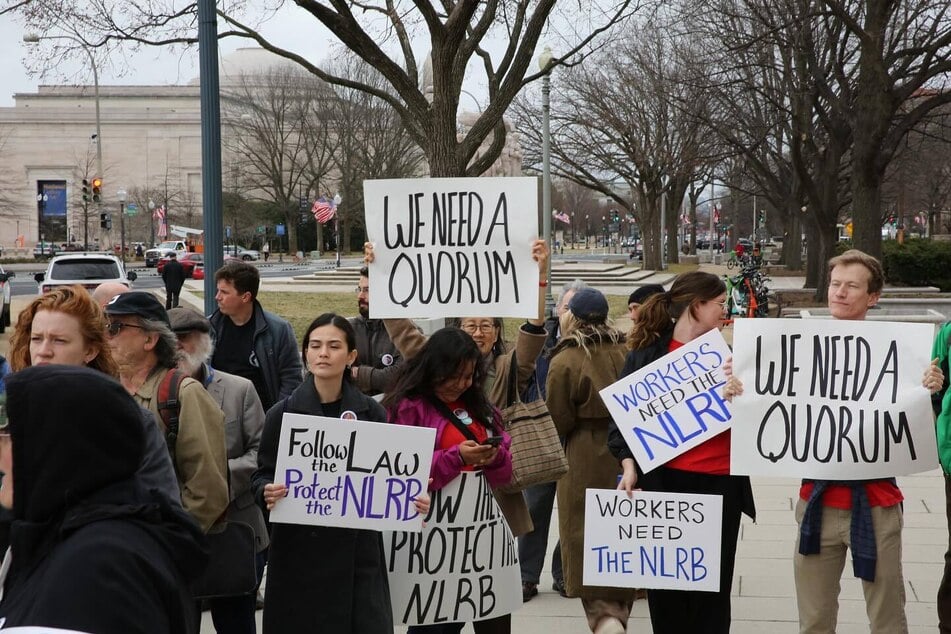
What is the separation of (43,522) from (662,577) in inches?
128

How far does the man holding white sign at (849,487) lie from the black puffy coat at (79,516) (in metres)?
3.10

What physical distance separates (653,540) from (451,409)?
110cm

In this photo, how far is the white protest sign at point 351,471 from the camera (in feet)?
13.8

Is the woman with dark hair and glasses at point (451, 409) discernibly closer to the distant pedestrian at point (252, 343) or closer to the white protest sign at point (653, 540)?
the white protest sign at point (653, 540)

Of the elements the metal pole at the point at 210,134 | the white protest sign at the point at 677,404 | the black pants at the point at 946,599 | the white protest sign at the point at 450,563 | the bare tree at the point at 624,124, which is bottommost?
the black pants at the point at 946,599

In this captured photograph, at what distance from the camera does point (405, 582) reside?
4.61 metres

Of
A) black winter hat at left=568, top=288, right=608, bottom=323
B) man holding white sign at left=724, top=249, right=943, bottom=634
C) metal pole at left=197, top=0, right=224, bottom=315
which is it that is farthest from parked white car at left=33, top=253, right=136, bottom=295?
man holding white sign at left=724, top=249, right=943, bottom=634

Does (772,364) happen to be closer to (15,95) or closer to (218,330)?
(218,330)

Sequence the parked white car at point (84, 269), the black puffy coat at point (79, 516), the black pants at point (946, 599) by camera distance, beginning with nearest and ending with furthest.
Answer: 1. the black puffy coat at point (79, 516)
2. the black pants at point (946, 599)
3. the parked white car at point (84, 269)

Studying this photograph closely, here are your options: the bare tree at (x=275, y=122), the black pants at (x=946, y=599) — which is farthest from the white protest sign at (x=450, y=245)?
the bare tree at (x=275, y=122)

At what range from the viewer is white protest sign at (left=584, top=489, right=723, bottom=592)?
15.8 feet

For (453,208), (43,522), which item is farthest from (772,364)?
(43,522)

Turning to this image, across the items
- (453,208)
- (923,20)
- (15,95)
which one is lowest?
(453,208)

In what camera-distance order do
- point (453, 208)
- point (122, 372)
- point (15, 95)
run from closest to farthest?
point (122, 372)
point (453, 208)
point (15, 95)
